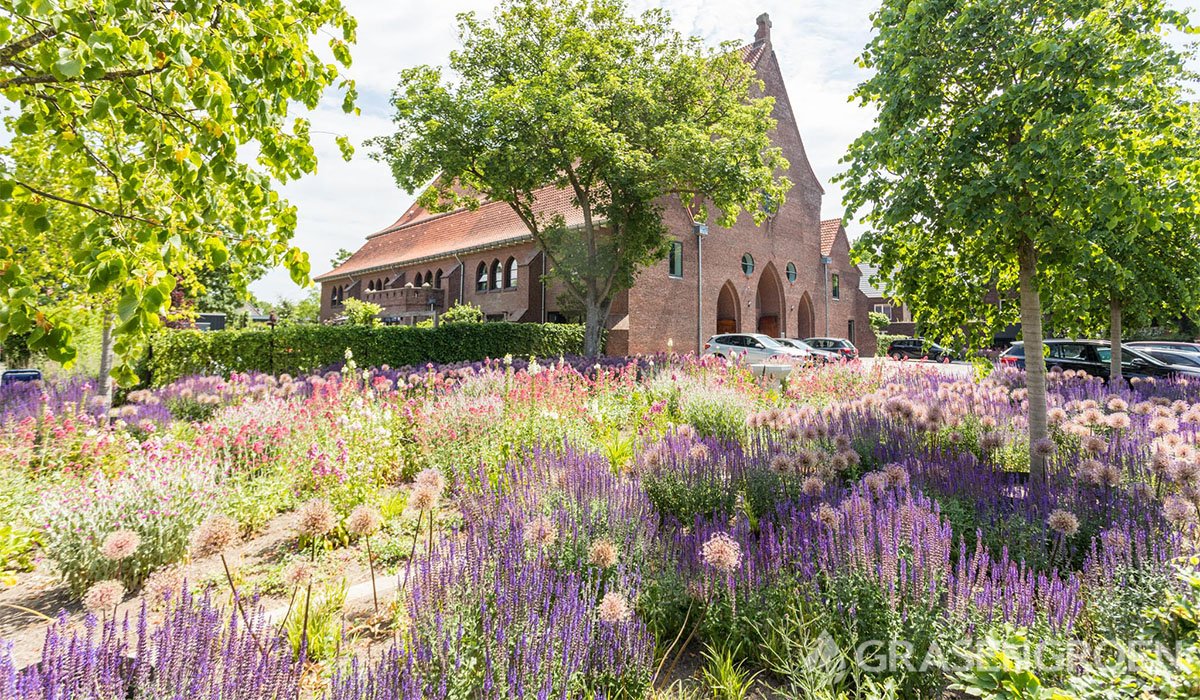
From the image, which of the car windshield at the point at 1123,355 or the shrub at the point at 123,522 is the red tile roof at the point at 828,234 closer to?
the car windshield at the point at 1123,355

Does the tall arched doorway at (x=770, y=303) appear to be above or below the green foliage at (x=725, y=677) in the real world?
above

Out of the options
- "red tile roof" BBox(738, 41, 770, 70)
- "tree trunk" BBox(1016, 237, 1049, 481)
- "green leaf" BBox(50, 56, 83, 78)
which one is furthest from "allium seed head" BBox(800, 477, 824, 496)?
"red tile roof" BBox(738, 41, 770, 70)

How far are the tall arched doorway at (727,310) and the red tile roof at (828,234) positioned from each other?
9.50 m

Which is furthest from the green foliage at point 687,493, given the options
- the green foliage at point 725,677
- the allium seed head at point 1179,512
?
the allium seed head at point 1179,512

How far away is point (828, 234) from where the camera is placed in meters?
38.5

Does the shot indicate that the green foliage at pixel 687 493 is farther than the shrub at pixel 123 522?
Yes

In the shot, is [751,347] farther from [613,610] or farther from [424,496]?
[613,610]

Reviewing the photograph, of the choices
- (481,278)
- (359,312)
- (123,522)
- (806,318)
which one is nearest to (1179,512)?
(123,522)

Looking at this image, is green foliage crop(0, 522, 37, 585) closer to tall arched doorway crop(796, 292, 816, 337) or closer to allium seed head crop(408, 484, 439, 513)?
allium seed head crop(408, 484, 439, 513)

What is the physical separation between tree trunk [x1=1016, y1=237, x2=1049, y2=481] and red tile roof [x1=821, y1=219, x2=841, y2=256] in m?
34.1

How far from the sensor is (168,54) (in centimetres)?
212

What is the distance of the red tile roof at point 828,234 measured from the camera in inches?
1469

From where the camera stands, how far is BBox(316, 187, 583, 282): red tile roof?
29250 millimetres

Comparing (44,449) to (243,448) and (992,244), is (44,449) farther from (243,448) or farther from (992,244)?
(992,244)
